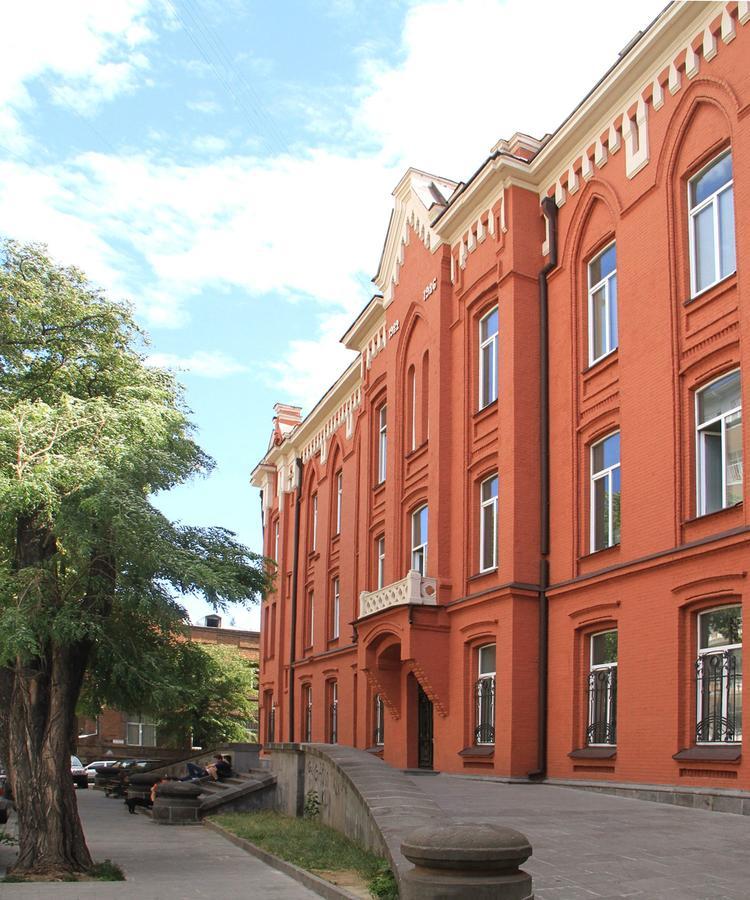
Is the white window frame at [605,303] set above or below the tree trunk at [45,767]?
above

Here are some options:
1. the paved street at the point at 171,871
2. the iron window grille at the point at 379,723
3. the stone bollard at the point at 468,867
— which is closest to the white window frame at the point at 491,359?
the iron window grille at the point at 379,723

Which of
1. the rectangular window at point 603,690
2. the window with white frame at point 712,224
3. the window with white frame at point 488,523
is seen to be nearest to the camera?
the window with white frame at point 712,224

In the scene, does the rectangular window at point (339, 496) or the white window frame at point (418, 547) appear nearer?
the white window frame at point (418, 547)

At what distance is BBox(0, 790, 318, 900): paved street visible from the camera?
11.2 metres

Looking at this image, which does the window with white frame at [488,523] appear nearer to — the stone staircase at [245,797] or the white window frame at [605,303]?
the white window frame at [605,303]

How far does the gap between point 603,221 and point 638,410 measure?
13.2ft

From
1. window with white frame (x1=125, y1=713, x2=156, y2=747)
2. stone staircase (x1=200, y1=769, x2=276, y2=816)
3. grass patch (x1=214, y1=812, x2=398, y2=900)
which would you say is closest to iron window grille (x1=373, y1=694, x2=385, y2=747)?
stone staircase (x1=200, y1=769, x2=276, y2=816)

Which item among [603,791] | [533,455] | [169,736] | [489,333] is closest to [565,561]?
[533,455]

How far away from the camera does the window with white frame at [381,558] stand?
92.0 ft

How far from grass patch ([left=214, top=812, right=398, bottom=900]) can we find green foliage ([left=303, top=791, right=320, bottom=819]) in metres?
0.10

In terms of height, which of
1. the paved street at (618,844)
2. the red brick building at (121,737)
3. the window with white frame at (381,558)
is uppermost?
the window with white frame at (381,558)

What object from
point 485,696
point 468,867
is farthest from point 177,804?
point 468,867

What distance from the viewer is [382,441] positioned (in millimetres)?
28656

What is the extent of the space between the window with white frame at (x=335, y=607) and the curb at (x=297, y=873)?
15.6 m
